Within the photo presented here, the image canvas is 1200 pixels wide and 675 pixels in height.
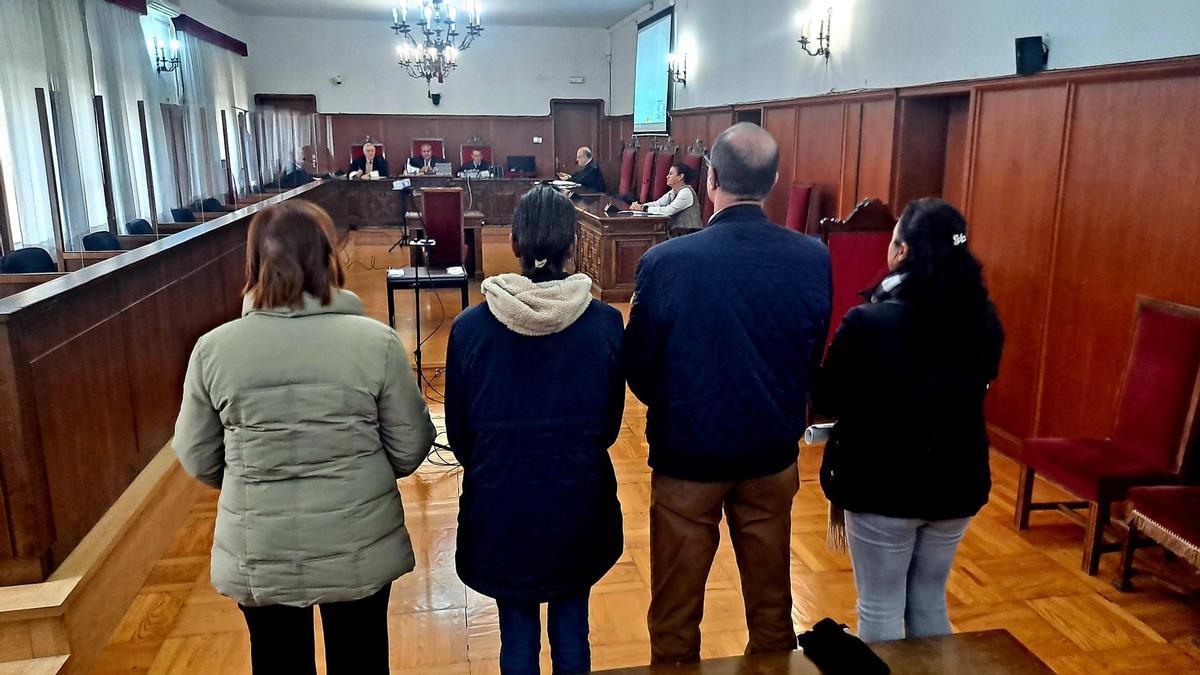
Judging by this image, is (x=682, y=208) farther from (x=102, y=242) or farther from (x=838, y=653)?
(x=838, y=653)

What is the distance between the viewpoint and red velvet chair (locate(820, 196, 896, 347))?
4277mm

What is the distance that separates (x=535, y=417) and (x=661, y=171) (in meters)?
9.06

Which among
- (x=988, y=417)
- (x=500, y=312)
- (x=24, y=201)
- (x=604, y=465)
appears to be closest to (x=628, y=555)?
(x=604, y=465)

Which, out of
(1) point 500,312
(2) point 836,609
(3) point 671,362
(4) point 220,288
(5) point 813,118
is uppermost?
(5) point 813,118

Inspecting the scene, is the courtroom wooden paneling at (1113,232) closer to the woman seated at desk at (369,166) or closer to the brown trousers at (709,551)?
the brown trousers at (709,551)

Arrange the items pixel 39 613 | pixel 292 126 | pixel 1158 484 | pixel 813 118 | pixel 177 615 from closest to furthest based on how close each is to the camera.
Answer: pixel 39 613, pixel 177 615, pixel 1158 484, pixel 813 118, pixel 292 126

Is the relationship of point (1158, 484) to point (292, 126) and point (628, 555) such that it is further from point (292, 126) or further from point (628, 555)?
point (292, 126)

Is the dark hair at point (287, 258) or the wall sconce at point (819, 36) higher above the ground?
the wall sconce at point (819, 36)

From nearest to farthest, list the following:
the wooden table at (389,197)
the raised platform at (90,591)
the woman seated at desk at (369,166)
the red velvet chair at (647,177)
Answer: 1. the raised platform at (90,591)
2. the red velvet chair at (647,177)
3. the wooden table at (389,197)
4. the woman seated at desk at (369,166)

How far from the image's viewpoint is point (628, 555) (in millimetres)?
3166

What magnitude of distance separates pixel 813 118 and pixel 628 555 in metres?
4.63

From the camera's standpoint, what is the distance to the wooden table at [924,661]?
4.75 feet

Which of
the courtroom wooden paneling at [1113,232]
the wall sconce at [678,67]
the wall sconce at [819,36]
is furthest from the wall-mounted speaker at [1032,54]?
the wall sconce at [678,67]

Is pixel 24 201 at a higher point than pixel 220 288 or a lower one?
higher
